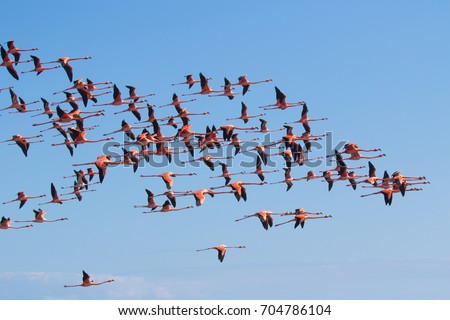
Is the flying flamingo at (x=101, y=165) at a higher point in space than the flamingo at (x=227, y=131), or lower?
lower

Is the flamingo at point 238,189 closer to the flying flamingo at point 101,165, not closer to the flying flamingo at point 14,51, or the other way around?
the flying flamingo at point 101,165

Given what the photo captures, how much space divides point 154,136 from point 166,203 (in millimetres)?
3746

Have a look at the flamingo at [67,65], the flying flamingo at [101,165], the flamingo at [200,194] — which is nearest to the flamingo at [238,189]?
the flamingo at [200,194]

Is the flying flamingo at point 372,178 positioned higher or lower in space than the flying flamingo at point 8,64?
lower

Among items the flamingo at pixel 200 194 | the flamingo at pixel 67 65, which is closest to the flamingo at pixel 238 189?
the flamingo at pixel 200 194

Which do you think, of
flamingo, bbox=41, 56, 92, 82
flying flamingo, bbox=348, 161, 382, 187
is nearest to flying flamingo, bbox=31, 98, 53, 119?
flamingo, bbox=41, 56, 92, 82

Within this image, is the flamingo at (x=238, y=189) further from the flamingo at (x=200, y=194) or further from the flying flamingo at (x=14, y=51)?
the flying flamingo at (x=14, y=51)

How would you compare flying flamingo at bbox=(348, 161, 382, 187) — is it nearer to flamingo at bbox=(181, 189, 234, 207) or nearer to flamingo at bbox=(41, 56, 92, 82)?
flamingo at bbox=(181, 189, 234, 207)

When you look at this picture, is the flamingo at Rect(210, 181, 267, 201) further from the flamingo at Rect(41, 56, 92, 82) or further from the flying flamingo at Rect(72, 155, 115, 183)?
the flamingo at Rect(41, 56, 92, 82)

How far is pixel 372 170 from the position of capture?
188ft

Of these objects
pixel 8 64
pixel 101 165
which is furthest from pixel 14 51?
pixel 101 165

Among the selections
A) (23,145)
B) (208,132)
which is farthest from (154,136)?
(23,145)

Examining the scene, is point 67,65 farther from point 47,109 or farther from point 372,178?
point 372,178

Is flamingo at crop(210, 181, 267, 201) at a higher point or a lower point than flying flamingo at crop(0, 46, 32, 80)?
lower
